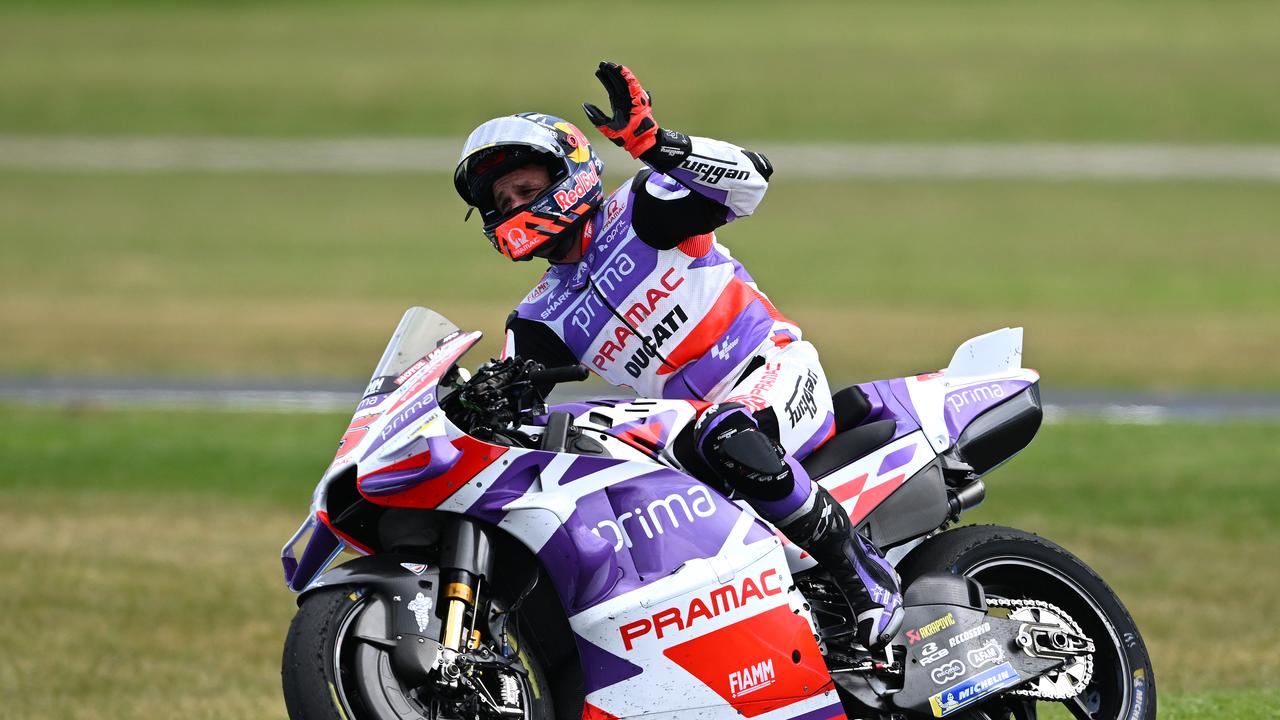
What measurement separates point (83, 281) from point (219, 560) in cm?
1619

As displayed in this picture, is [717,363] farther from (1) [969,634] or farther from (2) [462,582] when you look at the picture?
(2) [462,582]

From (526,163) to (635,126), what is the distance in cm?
42

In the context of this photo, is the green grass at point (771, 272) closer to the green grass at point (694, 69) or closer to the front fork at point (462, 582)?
the green grass at point (694, 69)

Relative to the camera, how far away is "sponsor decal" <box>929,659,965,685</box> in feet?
18.9

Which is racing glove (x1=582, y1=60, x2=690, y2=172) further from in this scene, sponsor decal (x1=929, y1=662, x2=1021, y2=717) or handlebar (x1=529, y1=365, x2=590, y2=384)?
sponsor decal (x1=929, y1=662, x2=1021, y2=717)

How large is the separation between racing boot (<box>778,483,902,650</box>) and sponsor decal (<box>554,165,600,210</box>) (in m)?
1.27

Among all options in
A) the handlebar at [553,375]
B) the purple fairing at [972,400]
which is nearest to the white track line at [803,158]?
the purple fairing at [972,400]

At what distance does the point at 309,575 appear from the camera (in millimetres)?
5355

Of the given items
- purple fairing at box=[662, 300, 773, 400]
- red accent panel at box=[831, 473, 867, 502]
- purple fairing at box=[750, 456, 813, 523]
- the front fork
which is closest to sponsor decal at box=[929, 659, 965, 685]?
red accent panel at box=[831, 473, 867, 502]

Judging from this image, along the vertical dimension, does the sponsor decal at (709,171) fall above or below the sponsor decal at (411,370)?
above

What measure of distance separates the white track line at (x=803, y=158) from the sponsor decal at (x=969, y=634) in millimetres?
32521

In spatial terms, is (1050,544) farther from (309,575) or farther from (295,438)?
(295,438)

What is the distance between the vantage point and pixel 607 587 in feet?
17.4

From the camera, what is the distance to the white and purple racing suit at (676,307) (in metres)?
6.07
